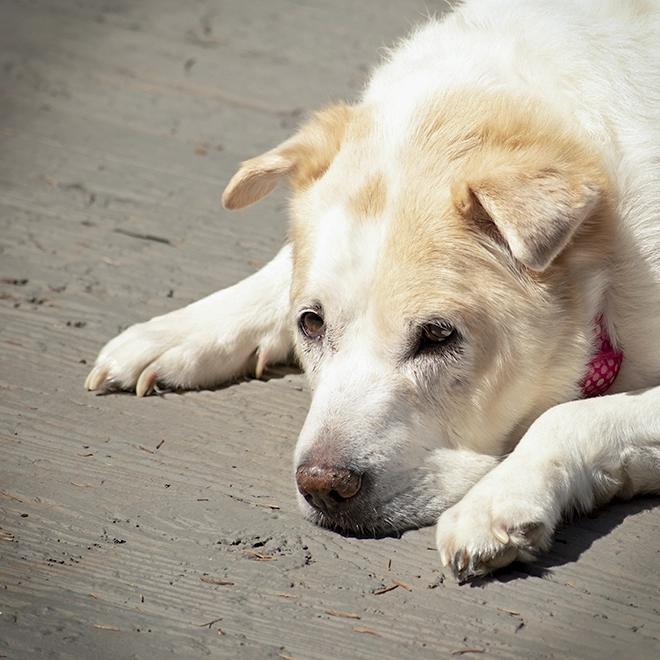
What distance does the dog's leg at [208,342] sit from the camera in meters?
3.08

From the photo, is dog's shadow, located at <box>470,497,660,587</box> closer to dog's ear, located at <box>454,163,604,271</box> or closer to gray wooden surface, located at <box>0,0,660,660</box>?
gray wooden surface, located at <box>0,0,660,660</box>

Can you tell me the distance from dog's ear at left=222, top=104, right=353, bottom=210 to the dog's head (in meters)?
0.18

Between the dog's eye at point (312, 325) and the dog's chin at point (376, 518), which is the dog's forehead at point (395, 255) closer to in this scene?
the dog's eye at point (312, 325)

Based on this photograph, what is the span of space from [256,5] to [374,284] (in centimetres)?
448

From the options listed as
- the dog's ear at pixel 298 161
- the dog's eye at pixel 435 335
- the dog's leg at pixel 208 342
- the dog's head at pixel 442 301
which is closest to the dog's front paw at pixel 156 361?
the dog's leg at pixel 208 342

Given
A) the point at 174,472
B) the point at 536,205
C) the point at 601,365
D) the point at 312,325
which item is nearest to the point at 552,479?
the point at 601,365

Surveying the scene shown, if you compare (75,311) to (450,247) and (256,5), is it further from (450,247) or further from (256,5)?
(256,5)

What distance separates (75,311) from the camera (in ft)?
11.4

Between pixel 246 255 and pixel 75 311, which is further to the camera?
pixel 246 255

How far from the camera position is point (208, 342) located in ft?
10.2

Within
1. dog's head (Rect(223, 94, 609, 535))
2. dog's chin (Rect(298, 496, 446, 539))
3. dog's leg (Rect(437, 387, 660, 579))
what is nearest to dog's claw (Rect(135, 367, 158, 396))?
dog's head (Rect(223, 94, 609, 535))

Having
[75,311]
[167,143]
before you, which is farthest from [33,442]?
[167,143]

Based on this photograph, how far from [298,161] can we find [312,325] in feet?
1.83

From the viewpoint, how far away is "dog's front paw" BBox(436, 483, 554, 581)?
2.12m
